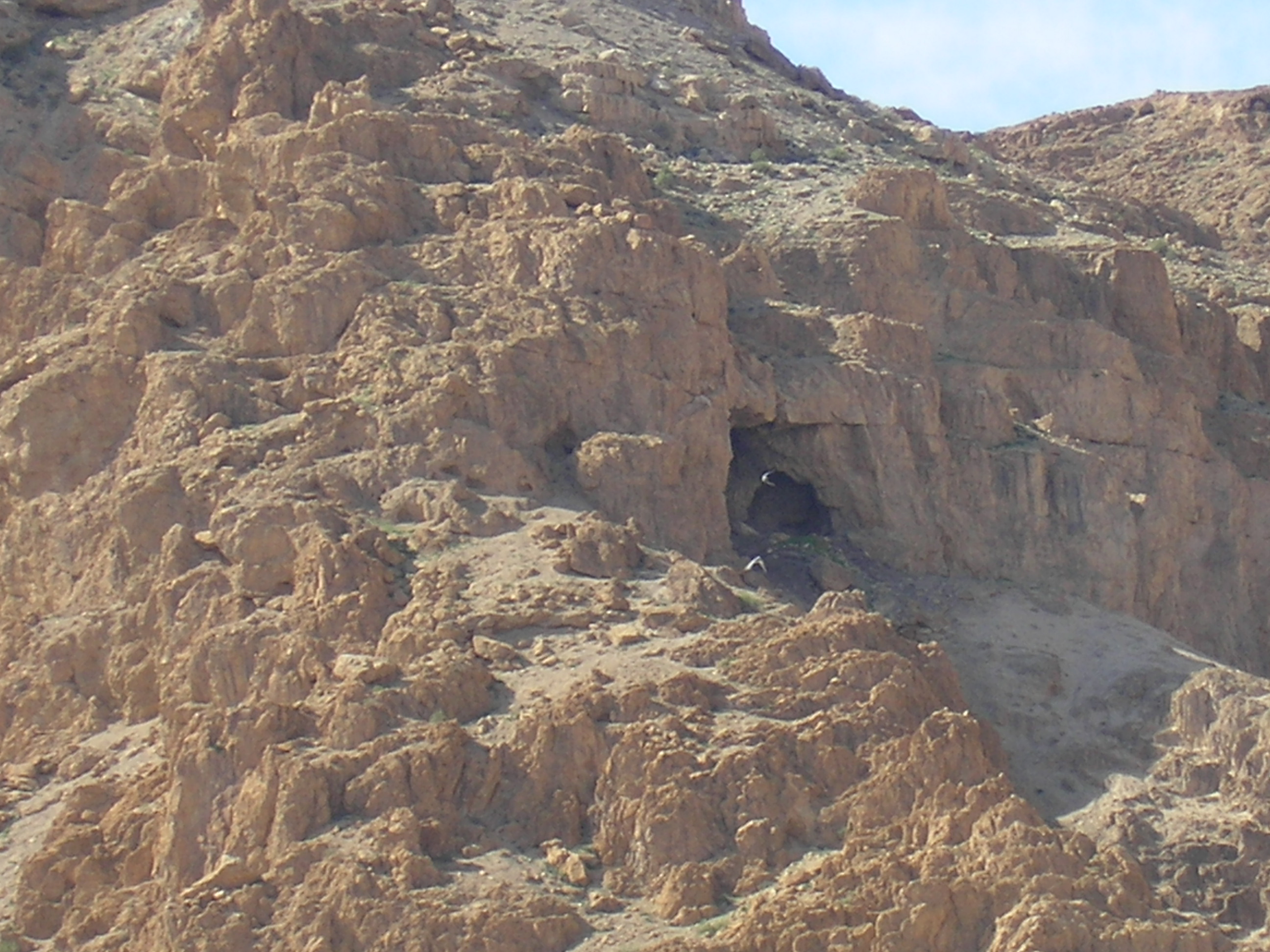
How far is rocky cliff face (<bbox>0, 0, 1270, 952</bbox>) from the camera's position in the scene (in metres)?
25.1

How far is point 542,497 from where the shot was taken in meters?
29.9

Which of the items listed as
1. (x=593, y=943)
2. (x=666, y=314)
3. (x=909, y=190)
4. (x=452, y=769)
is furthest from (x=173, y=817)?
(x=909, y=190)

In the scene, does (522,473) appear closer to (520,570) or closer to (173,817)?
(520,570)

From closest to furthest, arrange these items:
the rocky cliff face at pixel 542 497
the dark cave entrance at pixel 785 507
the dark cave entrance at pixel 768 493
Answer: the rocky cliff face at pixel 542 497 < the dark cave entrance at pixel 768 493 < the dark cave entrance at pixel 785 507

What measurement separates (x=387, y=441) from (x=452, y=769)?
17.7ft

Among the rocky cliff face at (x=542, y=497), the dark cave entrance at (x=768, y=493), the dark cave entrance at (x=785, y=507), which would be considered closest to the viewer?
the rocky cliff face at (x=542, y=497)

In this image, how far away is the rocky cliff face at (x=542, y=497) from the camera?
25078 mm

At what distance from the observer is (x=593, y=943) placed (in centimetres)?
2416

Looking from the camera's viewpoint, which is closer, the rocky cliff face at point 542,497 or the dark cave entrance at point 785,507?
the rocky cliff face at point 542,497

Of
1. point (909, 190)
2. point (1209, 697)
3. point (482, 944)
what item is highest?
point (909, 190)

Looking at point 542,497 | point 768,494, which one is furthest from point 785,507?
point 542,497

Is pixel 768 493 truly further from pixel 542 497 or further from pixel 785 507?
pixel 542 497

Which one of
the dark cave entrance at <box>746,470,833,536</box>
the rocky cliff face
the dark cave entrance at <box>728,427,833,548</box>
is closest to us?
the rocky cliff face

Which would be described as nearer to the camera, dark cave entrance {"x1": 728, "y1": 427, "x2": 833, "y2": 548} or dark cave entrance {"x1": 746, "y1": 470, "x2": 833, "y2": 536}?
dark cave entrance {"x1": 728, "y1": 427, "x2": 833, "y2": 548}
